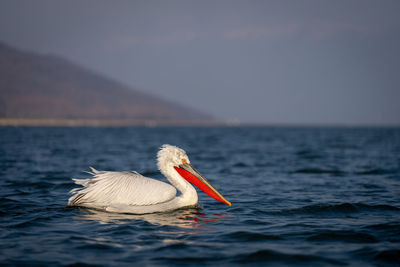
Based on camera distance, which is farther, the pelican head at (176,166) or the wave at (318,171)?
the wave at (318,171)

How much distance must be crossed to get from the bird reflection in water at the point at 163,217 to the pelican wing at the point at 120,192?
0.60 feet

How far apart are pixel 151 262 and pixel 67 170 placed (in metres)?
8.37

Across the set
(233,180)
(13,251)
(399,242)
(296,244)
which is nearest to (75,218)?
(13,251)

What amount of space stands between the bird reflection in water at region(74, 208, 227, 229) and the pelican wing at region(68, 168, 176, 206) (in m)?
0.18

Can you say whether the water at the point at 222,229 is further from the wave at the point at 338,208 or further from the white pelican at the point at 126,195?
the white pelican at the point at 126,195

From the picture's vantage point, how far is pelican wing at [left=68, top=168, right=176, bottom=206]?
6191mm

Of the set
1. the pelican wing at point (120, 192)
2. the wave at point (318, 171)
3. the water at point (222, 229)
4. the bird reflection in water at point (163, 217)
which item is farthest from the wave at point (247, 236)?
the wave at point (318, 171)

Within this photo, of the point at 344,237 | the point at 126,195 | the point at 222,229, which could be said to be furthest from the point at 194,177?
the point at 344,237

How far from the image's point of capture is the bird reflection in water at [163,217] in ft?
18.7

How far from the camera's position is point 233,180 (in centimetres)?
1039

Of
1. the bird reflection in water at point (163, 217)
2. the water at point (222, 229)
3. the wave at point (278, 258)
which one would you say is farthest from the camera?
the bird reflection in water at point (163, 217)

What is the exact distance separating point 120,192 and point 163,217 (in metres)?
0.77

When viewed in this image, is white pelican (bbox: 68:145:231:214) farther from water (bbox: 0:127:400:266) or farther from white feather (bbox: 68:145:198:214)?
water (bbox: 0:127:400:266)

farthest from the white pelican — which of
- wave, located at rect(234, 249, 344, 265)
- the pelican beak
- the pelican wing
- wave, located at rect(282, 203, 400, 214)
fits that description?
wave, located at rect(234, 249, 344, 265)
